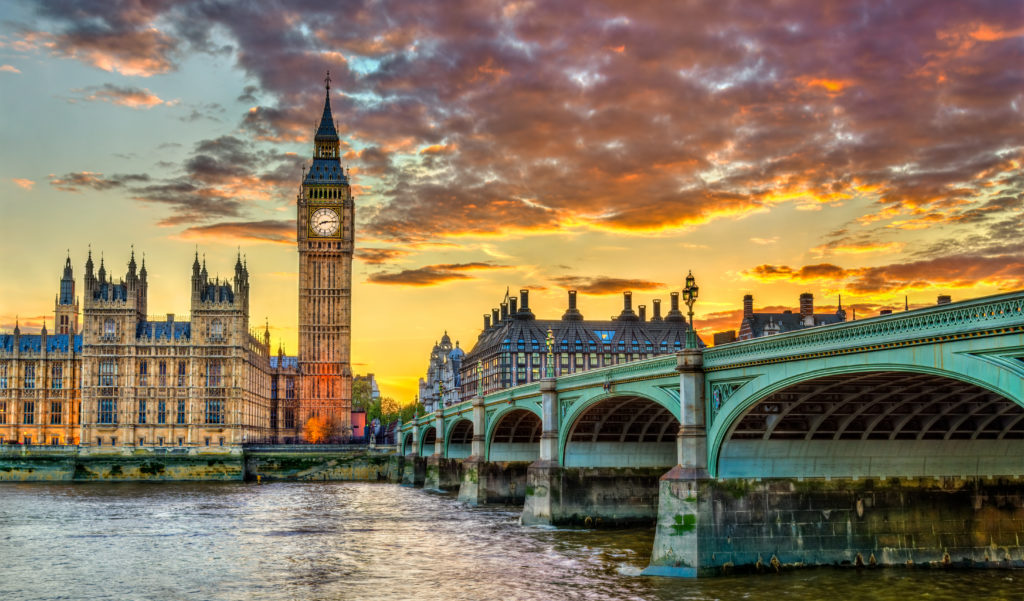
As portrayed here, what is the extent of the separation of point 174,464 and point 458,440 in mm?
33682

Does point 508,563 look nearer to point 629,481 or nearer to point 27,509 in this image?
point 629,481

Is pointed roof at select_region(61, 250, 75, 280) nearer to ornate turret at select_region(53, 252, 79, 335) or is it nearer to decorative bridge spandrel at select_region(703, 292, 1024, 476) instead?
ornate turret at select_region(53, 252, 79, 335)

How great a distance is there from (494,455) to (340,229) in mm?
112328

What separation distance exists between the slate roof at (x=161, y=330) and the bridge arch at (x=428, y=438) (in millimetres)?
44329

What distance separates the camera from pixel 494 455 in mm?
77500

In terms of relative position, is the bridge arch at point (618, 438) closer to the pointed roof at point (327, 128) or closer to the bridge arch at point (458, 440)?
the bridge arch at point (458, 440)

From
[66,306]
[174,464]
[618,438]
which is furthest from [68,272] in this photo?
[618,438]

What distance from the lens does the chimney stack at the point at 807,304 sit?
11562cm

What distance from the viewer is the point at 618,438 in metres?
56.8

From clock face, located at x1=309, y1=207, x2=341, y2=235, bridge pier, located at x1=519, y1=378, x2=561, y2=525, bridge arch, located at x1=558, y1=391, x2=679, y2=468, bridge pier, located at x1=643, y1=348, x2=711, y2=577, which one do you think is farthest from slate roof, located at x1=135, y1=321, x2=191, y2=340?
bridge pier, located at x1=643, y1=348, x2=711, y2=577

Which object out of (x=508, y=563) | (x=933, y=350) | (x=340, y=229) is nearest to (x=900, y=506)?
(x=933, y=350)

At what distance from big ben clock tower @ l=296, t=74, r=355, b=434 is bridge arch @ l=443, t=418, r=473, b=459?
74809 mm

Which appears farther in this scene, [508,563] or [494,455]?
[494,455]

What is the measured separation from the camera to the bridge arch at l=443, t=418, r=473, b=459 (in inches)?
3804
